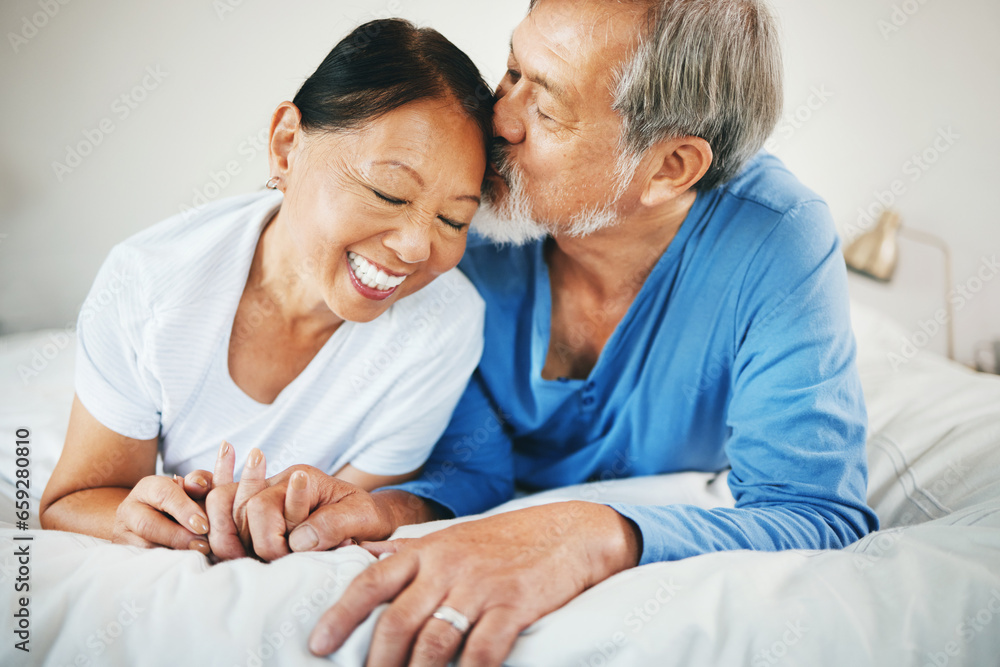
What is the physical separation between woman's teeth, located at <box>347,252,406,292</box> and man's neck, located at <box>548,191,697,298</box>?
406 mm

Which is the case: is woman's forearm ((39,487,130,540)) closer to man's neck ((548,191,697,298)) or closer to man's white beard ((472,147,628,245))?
man's white beard ((472,147,628,245))

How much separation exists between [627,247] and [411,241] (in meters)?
0.53

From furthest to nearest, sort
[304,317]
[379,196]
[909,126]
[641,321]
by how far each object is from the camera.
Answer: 1. [909,126]
2. [641,321]
3. [304,317]
4. [379,196]

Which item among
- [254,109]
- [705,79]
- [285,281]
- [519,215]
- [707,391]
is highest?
[705,79]

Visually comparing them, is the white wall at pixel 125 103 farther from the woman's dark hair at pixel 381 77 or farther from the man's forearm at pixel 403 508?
the man's forearm at pixel 403 508

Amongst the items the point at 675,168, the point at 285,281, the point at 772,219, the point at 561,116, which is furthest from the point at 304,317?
the point at 772,219

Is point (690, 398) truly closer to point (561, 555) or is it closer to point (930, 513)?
point (930, 513)

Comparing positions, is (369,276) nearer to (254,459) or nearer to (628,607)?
(254,459)

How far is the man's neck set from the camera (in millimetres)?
1356

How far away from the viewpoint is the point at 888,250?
2.43 m

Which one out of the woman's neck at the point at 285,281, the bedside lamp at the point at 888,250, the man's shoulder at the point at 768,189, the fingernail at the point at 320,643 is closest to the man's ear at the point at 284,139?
the woman's neck at the point at 285,281

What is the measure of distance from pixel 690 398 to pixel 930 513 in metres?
0.47

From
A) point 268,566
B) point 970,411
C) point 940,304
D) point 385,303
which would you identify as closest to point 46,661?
point 268,566

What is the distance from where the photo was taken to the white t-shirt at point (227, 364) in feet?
3.70
